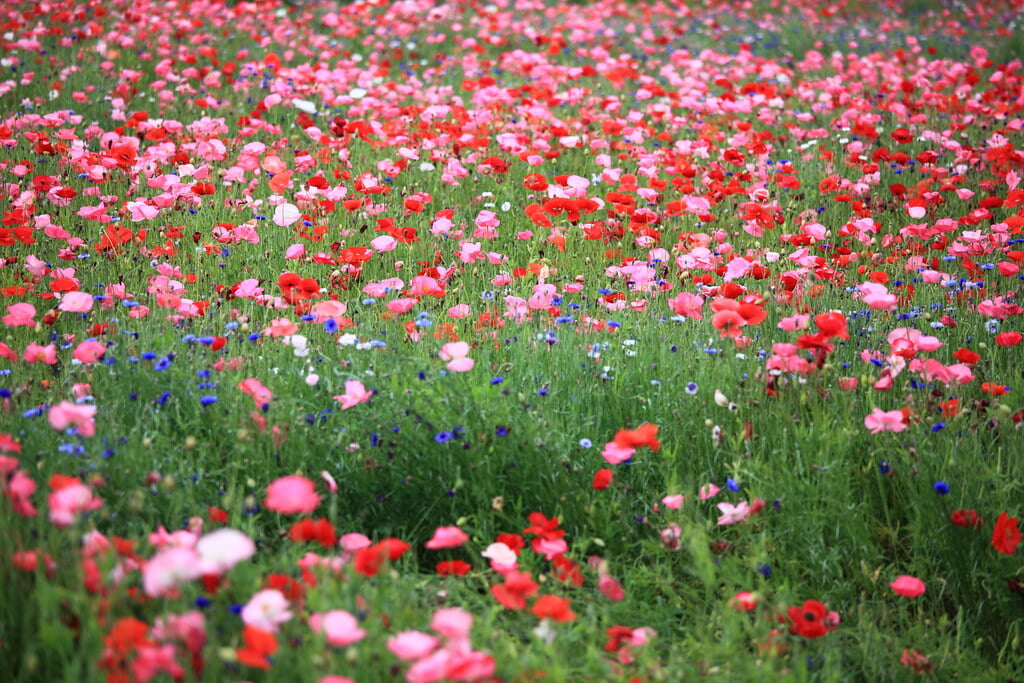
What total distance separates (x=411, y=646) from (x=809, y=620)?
78 cm

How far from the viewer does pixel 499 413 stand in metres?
2.12

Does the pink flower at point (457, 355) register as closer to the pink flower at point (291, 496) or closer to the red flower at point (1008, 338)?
the pink flower at point (291, 496)

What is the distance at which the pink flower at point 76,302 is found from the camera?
2.34m

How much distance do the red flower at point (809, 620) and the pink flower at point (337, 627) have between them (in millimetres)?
821

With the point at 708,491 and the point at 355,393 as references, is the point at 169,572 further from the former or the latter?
the point at 708,491

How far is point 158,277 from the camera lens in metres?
2.75

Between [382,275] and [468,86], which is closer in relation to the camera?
[382,275]

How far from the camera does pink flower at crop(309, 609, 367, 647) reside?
1296mm

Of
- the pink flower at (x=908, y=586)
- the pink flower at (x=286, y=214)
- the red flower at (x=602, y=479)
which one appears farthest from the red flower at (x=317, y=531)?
the pink flower at (x=286, y=214)

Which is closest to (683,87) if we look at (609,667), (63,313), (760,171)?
(760,171)

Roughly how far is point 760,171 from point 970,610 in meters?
2.62

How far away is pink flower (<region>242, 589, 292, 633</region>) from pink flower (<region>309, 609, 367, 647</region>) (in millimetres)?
67

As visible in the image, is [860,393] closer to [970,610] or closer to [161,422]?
[970,610]

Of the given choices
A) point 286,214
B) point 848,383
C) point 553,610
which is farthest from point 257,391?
point 848,383
